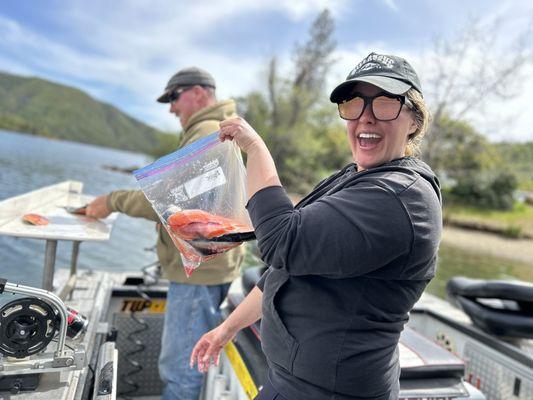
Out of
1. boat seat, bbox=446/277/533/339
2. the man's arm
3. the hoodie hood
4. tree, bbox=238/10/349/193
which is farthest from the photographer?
tree, bbox=238/10/349/193

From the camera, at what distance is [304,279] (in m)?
1.16

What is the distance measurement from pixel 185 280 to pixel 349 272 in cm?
157

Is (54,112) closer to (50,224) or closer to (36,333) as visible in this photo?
(50,224)

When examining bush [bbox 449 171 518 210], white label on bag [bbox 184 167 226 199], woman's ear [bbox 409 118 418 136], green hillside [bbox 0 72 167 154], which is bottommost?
white label on bag [bbox 184 167 226 199]

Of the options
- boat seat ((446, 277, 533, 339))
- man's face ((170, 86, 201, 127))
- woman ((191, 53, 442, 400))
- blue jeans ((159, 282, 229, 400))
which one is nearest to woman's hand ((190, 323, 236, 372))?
woman ((191, 53, 442, 400))

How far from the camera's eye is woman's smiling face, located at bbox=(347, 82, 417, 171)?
3.83ft

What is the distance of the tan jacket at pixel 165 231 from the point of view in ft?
7.74

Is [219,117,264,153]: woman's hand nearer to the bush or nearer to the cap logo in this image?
the cap logo

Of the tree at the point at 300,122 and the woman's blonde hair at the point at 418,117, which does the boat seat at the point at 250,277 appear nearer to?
the woman's blonde hair at the point at 418,117

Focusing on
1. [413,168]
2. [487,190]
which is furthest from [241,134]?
[487,190]

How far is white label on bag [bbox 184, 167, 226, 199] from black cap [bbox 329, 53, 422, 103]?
641 mm

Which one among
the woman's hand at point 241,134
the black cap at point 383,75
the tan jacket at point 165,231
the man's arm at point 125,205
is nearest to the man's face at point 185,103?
the tan jacket at point 165,231

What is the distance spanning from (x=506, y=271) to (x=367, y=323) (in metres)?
17.5

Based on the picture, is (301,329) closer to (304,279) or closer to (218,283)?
(304,279)
